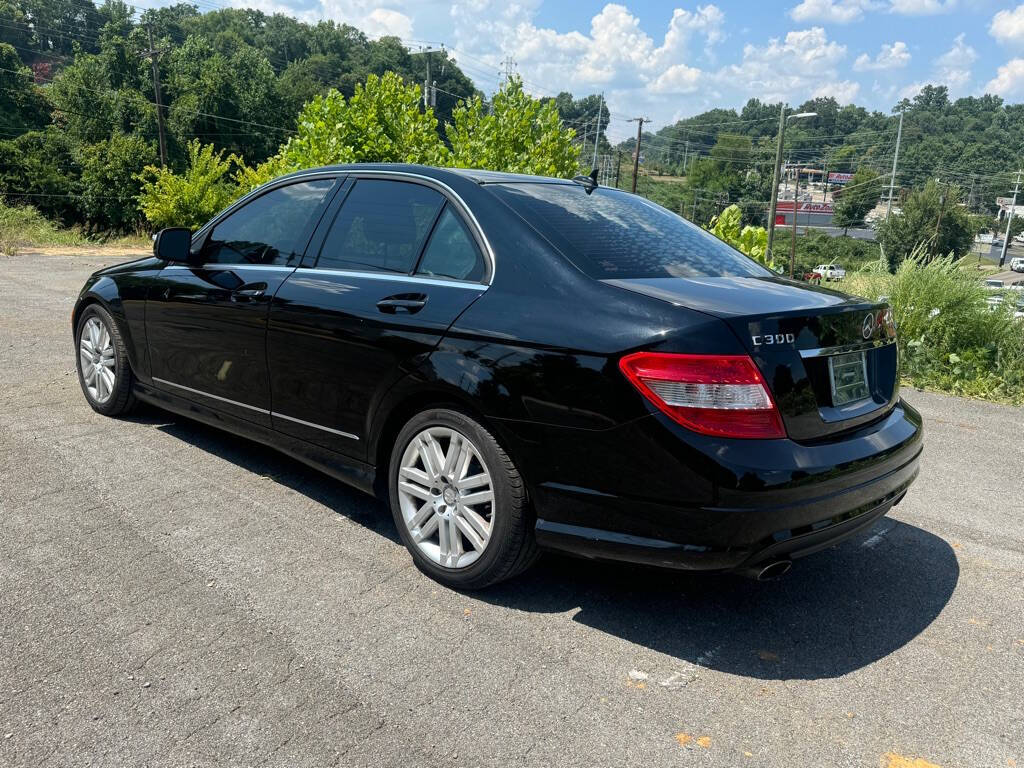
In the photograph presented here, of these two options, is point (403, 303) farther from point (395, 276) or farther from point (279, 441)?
point (279, 441)

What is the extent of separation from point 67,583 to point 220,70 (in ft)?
246

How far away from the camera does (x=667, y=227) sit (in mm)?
3938

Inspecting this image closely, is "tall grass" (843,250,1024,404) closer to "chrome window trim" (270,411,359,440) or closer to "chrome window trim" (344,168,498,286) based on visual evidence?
"chrome window trim" (344,168,498,286)

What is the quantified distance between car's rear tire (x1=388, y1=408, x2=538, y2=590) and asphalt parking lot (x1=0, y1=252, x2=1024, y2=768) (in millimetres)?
157

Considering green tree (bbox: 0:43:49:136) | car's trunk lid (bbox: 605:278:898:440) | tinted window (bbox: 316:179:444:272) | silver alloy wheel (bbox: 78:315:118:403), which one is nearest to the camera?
car's trunk lid (bbox: 605:278:898:440)

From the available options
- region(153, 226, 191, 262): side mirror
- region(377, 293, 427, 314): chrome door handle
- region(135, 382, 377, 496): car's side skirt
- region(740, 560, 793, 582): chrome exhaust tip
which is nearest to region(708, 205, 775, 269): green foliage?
region(153, 226, 191, 262): side mirror

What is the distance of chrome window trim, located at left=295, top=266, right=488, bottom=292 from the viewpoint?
10.8 feet

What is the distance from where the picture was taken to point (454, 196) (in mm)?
3551

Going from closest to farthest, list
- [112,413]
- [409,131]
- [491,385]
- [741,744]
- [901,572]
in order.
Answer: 1. [741,744]
2. [491,385]
3. [901,572]
4. [112,413]
5. [409,131]

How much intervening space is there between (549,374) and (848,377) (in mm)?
1135

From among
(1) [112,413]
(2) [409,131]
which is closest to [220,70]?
(2) [409,131]

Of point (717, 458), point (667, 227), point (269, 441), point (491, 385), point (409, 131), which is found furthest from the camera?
point (409, 131)

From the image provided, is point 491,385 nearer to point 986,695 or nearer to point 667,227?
point 667,227

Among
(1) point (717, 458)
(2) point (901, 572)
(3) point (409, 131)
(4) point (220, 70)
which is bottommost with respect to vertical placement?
(2) point (901, 572)
